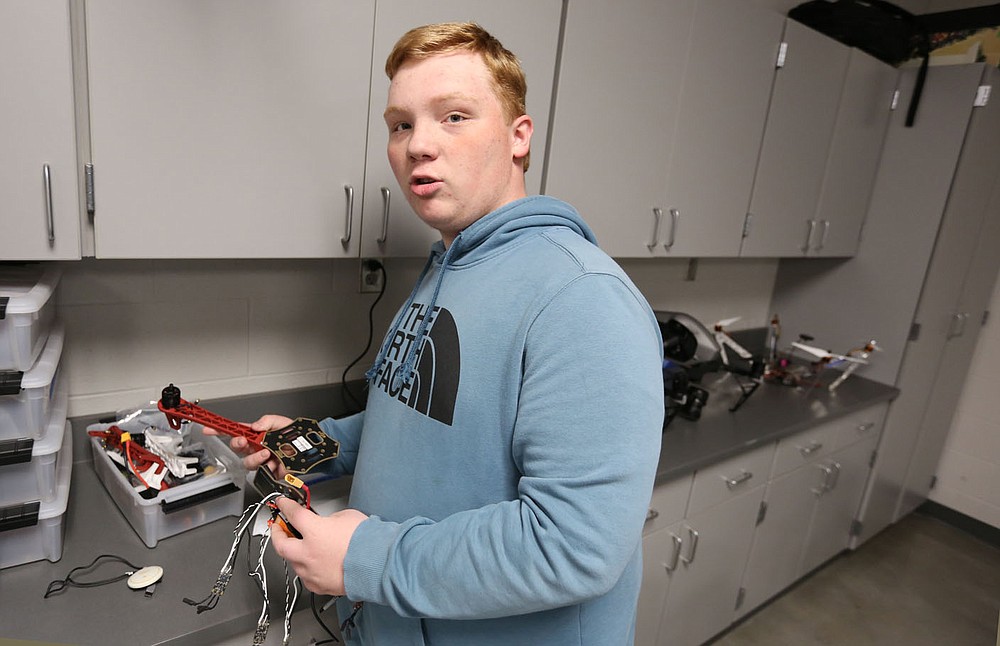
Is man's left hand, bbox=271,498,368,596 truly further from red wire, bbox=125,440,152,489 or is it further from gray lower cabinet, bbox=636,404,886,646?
gray lower cabinet, bbox=636,404,886,646

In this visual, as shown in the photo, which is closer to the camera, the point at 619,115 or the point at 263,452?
the point at 263,452

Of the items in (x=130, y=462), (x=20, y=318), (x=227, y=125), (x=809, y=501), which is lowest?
(x=809, y=501)

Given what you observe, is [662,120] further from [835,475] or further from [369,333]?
[835,475]

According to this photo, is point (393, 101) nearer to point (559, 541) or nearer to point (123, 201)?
point (123, 201)

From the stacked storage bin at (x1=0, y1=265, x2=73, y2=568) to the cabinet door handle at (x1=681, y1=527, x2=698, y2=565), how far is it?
1655 mm

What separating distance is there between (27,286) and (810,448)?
Answer: 2443 mm

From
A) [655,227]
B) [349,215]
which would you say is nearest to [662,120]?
[655,227]

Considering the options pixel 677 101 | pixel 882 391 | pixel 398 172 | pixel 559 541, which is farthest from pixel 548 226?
pixel 882 391

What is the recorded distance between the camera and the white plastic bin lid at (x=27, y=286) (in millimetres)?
932

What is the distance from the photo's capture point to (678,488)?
1.78m

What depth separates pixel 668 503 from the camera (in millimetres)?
1773

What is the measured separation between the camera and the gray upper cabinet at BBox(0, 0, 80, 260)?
87cm

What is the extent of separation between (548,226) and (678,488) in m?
1.19

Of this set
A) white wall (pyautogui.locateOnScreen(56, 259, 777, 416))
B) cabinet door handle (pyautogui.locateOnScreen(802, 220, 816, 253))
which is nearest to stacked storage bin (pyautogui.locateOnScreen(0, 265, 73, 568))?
white wall (pyautogui.locateOnScreen(56, 259, 777, 416))
